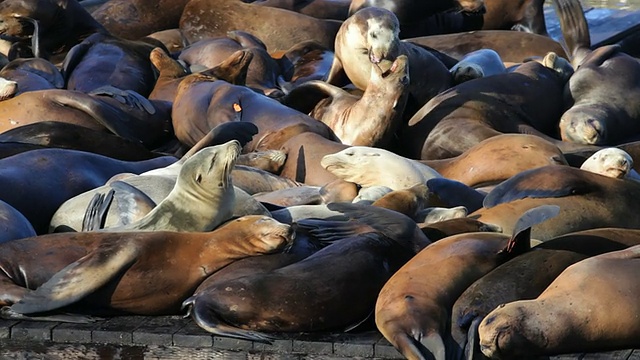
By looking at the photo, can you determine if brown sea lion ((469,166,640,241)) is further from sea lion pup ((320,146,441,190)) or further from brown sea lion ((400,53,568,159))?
brown sea lion ((400,53,568,159))

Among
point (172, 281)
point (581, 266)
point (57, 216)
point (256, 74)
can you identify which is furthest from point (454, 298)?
point (256, 74)

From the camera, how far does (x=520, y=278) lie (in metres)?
4.67

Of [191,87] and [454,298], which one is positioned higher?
[454,298]

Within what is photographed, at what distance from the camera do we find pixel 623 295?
174 inches

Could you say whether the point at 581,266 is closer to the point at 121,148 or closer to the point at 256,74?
the point at 121,148

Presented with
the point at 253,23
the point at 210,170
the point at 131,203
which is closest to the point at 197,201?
the point at 210,170

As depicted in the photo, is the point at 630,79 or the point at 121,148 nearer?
the point at 121,148

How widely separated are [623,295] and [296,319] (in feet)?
3.59

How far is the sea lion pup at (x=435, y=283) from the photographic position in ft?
14.2

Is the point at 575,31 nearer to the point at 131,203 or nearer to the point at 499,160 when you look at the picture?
the point at 499,160

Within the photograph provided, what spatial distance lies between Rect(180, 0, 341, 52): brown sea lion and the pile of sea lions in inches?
0.8

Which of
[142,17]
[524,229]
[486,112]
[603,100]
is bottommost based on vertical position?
[142,17]

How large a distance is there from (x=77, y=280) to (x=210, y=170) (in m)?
1.04

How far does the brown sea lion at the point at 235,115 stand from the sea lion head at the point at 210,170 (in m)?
2.04
